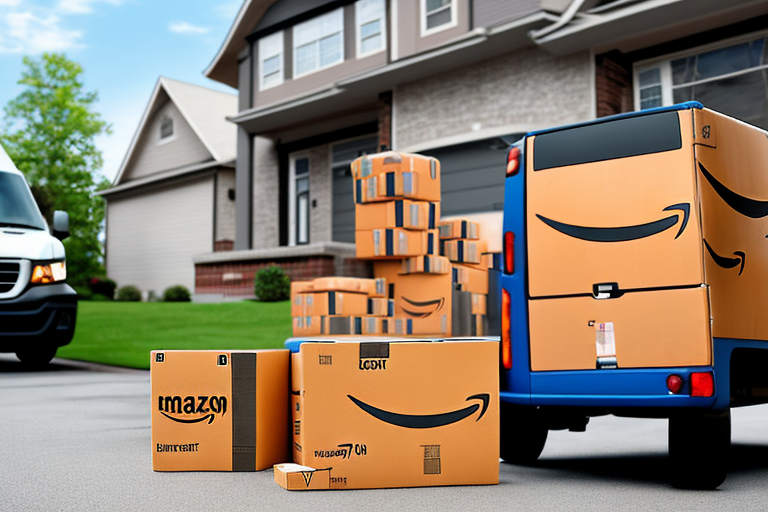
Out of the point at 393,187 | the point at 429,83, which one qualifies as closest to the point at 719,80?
the point at 429,83

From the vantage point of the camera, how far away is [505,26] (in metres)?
17.3

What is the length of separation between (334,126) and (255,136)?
3039mm

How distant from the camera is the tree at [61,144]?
1622 inches

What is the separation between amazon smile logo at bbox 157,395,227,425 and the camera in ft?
18.9

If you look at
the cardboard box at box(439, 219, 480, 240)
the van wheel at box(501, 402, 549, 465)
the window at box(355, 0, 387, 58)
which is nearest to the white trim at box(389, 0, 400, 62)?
the window at box(355, 0, 387, 58)

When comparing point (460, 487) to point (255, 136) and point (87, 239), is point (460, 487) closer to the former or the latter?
point (255, 136)

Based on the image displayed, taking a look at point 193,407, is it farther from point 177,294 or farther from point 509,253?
point 177,294

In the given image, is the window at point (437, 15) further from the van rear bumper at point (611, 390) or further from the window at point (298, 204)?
the van rear bumper at point (611, 390)

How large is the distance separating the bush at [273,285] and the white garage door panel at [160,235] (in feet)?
28.5

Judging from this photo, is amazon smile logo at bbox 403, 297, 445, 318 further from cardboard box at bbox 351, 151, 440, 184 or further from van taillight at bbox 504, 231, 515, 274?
van taillight at bbox 504, 231, 515, 274

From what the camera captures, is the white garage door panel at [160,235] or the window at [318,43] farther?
the white garage door panel at [160,235]

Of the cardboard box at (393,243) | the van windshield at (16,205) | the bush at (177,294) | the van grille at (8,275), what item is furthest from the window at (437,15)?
the bush at (177,294)

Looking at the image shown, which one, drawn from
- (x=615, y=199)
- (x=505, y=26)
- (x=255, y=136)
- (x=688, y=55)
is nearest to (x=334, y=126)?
(x=255, y=136)

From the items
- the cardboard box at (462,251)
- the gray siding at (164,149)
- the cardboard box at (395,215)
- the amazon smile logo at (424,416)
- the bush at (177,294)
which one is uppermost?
the gray siding at (164,149)
